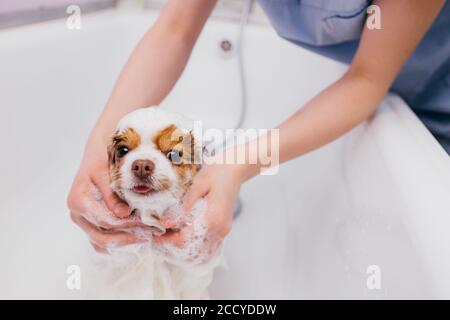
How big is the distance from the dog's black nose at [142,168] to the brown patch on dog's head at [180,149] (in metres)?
0.03

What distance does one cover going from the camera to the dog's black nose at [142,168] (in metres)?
0.41

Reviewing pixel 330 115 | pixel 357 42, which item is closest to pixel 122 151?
pixel 330 115

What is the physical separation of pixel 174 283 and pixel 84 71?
648 millimetres

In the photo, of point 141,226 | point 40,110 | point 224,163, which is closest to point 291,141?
point 224,163

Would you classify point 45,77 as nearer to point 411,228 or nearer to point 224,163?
point 224,163

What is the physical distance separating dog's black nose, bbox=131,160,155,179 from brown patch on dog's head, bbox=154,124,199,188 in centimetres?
3

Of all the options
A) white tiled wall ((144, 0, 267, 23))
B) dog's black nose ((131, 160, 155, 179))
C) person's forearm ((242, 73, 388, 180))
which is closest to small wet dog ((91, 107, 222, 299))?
dog's black nose ((131, 160, 155, 179))

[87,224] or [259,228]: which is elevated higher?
[259,228]

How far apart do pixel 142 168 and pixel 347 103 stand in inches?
15.1

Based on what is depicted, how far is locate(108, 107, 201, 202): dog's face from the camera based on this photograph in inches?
16.4

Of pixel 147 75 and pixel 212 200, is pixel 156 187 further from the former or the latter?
pixel 147 75

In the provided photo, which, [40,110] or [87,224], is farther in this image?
[40,110]

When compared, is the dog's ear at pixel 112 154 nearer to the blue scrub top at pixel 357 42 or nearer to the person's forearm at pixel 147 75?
the person's forearm at pixel 147 75
